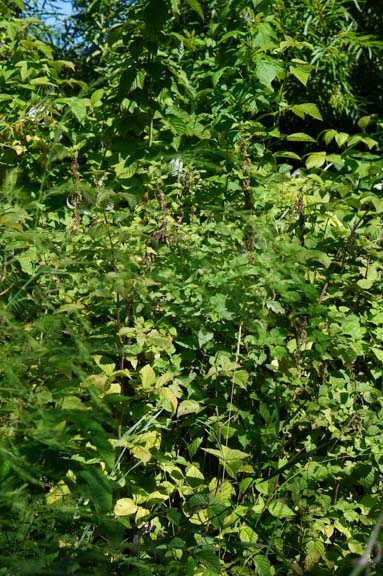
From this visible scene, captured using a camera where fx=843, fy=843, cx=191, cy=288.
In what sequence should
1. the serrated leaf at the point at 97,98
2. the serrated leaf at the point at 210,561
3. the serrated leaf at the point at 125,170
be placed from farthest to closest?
1. the serrated leaf at the point at 97,98
2. the serrated leaf at the point at 125,170
3. the serrated leaf at the point at 210,561

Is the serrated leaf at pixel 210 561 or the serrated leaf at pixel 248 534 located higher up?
the serrated leaf at pixel 210 561

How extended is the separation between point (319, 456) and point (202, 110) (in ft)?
6.83

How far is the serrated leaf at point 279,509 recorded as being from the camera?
2.22 metres

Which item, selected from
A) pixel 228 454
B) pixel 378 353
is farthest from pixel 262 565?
pixel 378 353

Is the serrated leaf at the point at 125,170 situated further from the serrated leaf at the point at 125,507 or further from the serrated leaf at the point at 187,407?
the serrated leaf at the point at 125,507

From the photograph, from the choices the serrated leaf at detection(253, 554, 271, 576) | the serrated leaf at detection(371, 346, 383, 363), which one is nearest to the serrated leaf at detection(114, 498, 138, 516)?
the serrated leaf at detection(253, 554, 271, 576)

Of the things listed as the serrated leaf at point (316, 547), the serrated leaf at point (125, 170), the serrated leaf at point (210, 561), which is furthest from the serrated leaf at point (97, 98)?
the serrated leaf at point (210, 561)

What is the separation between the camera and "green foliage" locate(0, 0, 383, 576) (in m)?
1.69

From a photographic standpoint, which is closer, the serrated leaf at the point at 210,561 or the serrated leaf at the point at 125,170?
the serrated leaf at the point at 210,561

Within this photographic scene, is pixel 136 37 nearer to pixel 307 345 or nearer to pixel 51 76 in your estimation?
pixel 51 76

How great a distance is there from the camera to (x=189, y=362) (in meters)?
2.57

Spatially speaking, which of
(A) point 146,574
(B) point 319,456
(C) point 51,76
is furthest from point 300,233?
(C) point 51,76

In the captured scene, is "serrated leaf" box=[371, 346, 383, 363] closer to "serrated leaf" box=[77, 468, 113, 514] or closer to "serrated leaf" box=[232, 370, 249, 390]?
A: "serrated leaf" box=[232, 370, 249, 390]

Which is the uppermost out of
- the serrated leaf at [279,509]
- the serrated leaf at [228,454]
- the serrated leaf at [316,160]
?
the serrated leaf at [316,160]
